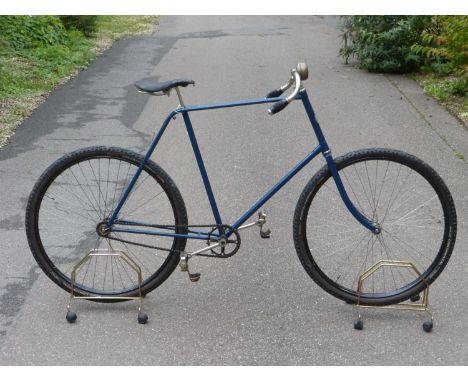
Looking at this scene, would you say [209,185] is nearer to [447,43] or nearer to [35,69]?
[447,43]

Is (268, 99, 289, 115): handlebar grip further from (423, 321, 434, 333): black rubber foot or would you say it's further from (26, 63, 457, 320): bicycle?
(423, 321, 434, 333): black rubber foot

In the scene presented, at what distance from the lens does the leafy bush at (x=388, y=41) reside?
447 inches

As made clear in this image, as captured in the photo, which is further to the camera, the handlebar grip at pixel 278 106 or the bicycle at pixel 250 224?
the bicycle at pixel 250 224

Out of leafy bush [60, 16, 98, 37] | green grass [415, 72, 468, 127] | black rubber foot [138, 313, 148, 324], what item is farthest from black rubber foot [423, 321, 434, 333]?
leafy bush [60, 16, 98, 37]

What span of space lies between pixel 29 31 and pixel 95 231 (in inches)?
348

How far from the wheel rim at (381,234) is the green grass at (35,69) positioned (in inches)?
161

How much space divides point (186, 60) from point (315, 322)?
987cm

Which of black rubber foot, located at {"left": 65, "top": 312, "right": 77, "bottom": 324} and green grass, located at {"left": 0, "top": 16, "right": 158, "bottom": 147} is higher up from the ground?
black rubber foot, located at {"left": 65, "top": 312, "right": 77, "bottom": 324}

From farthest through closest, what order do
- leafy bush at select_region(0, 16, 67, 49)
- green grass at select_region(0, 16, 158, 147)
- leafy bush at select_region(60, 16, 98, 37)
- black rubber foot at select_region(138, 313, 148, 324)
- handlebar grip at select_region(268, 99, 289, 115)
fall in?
leafy bush at select_region(60, 16, 98, 37)
leafy bush at select_region(0, 16, 67, 49)
green grass at select_region(0, 16, 158, 147)
black rubber foot at select_region(138, 313, 148, 324)
handlebar grip at select_region(268, 99, 289, 115)

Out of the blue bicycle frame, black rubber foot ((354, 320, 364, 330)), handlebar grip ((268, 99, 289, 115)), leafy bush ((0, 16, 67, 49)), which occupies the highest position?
handlebar grip ((268, 99, 289, 115))

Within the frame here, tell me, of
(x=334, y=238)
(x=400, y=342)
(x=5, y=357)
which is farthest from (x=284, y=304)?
(x=5, y=357)

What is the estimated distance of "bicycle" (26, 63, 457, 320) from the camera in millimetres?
4117

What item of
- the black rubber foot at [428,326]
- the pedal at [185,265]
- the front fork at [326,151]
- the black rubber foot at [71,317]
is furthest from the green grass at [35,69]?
the black rubber foot at [428,326]

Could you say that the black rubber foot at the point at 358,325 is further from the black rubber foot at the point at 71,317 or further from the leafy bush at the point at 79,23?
the leafy bush at the point at 79,23
